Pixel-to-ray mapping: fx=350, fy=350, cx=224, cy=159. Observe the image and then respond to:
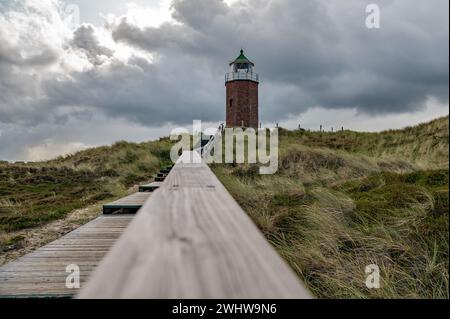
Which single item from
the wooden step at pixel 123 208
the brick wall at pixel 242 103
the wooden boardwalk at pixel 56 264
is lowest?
the wooden boardwalk at pixel 56 264

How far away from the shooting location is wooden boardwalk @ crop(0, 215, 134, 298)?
7.02 ft

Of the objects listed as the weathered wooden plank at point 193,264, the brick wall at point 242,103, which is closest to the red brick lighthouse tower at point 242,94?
the brick wall at point 242,103

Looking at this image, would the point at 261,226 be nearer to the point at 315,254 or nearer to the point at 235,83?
the point at 315,254

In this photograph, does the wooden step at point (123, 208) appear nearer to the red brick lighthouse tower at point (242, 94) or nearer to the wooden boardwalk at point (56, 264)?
the wooden boardwalk at point (56, 264)

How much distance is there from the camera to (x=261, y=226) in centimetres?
422

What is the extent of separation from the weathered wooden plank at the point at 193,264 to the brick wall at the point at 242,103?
3187 cm

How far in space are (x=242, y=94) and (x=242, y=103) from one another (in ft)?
2.77

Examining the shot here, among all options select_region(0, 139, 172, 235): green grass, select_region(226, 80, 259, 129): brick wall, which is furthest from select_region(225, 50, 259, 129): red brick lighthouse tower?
select_region(0, 139, 172, 235): green grass

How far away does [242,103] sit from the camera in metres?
33.3

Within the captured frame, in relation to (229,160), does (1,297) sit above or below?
below

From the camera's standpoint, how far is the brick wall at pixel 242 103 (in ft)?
109
